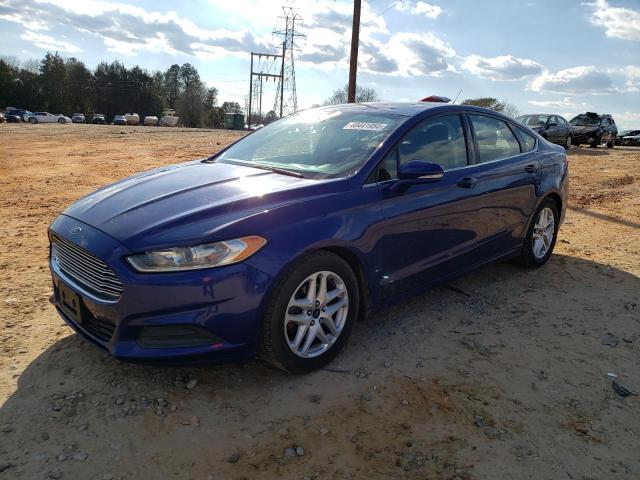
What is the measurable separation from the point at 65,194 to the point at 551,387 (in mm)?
7965

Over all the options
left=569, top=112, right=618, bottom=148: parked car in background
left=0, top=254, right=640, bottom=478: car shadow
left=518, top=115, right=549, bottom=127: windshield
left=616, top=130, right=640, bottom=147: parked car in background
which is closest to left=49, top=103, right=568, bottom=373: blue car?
left=0, top=254, right=640, bottom=478: car shadow

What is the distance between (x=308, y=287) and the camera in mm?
2869

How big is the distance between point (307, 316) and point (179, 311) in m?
0.75

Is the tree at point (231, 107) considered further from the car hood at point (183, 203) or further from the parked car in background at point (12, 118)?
the car hood at point (183, 203)

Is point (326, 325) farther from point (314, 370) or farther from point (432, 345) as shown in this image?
point (432, 345)

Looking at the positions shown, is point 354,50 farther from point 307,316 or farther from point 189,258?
point 189,258

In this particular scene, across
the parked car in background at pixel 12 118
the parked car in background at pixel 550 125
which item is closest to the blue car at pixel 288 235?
the parked car in background at pixel 550 125

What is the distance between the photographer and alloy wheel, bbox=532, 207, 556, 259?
16.1 ft

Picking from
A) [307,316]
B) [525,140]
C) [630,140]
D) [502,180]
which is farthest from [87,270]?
[630,140]

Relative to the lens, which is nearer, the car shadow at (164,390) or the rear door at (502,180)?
the car shadow at (164,390)

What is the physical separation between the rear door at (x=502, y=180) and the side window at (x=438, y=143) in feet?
0.56

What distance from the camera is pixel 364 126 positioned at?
12.1 ft

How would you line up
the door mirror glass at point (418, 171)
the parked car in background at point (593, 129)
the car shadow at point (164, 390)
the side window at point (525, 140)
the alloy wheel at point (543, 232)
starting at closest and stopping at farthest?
the car shadow at point (164, 390)
the door mirror glass at point (418, 171)
the side window at point (525, 140)
the alloy wheel at point (543, 232)
the parked car in background at point (593, 129)

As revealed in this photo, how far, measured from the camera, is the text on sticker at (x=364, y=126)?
359 centimetres
